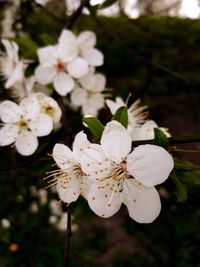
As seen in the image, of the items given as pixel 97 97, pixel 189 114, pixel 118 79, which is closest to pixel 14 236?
pixel 97 97

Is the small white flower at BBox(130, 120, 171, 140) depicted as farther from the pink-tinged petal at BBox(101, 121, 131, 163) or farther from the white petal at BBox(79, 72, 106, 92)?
the white petal at BBox(79, 72, 106, 92)

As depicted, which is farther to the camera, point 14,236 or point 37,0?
point 14,236

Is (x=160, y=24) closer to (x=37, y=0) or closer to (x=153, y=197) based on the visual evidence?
(x=37, y=0)

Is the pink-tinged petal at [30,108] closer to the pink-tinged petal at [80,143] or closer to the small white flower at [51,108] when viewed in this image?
the small white flower at [51,108]

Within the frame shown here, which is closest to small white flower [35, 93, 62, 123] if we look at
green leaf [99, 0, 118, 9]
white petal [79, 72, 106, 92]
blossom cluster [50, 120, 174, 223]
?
white petal [79, 72, 106, 92]

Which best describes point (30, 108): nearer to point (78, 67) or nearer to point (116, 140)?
point (78, 67)

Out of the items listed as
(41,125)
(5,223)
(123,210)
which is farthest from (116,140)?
(123,210)

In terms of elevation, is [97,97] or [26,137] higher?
[97,97]
